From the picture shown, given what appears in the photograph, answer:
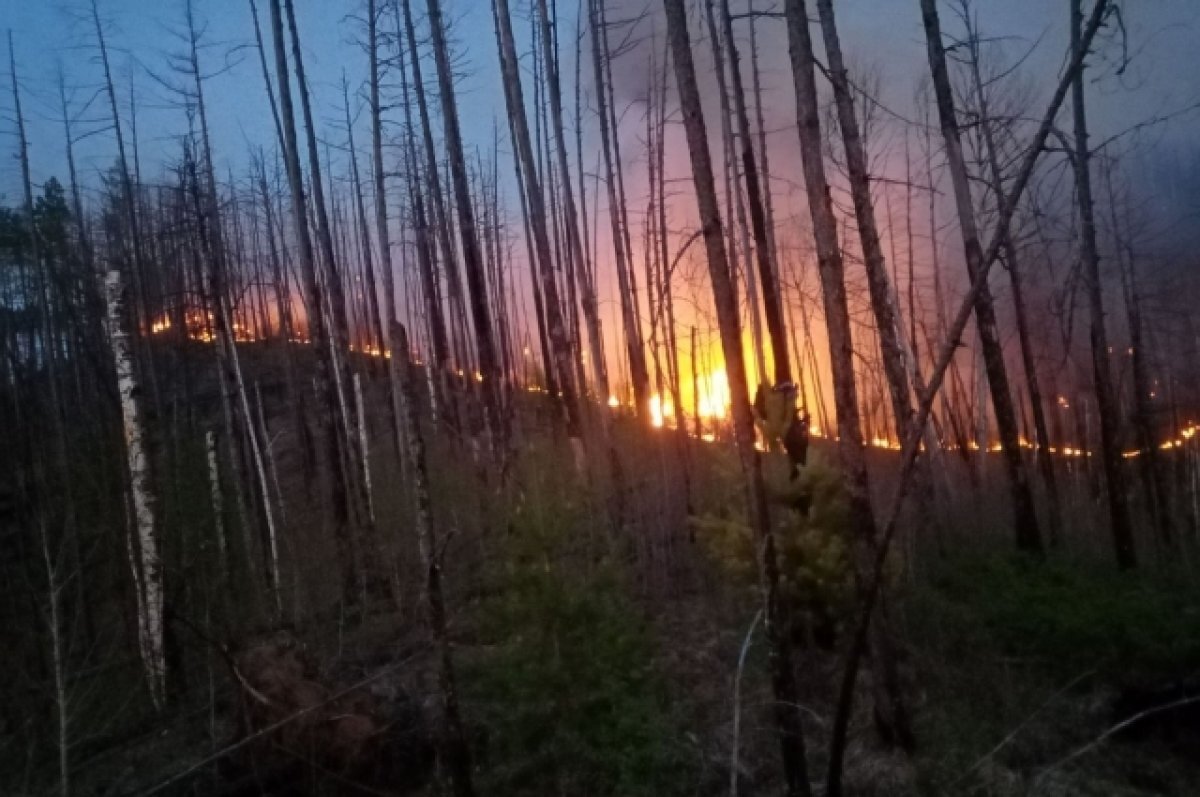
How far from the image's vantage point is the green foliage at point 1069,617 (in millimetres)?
9836

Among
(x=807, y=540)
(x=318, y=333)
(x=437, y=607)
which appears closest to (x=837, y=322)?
(x=807, y=540)

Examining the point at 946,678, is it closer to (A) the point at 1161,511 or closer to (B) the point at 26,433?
(A) the point at 1161,511

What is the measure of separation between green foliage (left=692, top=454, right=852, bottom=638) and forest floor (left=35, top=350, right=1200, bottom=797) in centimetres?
33

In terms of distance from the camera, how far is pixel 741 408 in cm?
658

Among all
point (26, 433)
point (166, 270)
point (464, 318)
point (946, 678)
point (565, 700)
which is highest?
point (166, 270)

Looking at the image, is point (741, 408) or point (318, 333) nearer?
point (741, 408)

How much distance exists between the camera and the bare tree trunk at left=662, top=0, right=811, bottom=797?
6234 millimetres

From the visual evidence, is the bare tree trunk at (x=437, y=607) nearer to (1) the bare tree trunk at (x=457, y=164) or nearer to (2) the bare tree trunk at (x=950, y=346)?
(2) the bare tree trunk at (x=950, y=346)

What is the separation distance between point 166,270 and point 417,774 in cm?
2183

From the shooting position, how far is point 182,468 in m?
13.5

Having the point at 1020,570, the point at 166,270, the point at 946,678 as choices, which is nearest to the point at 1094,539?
the point at 1020,570

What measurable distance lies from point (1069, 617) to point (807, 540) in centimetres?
374

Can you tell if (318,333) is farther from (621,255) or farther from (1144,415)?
(1144,415)

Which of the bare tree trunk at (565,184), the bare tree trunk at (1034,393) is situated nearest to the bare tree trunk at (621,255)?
the bare tree trunk at (565,184)
